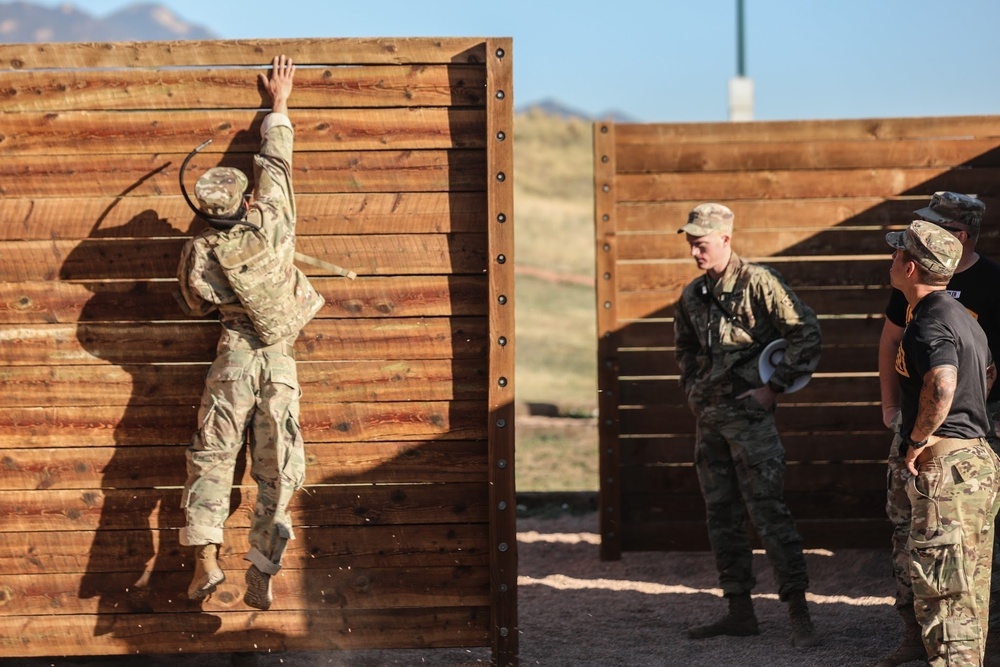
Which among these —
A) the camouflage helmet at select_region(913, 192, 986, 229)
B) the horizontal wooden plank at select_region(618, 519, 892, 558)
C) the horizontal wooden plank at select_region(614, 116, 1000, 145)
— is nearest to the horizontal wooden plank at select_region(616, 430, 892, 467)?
the horizontal wooden plank at select_region(618, 519, 892, 558)

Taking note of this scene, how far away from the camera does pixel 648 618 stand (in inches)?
253

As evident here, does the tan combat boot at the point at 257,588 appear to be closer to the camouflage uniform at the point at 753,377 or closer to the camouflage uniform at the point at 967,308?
the camouflage uniform at the point at 753,377

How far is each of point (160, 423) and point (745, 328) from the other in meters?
2.96

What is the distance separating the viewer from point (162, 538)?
5211 mm

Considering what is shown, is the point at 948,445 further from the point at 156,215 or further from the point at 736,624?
the point at 156,215

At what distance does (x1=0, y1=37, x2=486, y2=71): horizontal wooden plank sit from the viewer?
5.05 meters

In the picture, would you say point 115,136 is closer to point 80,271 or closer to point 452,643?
point 80,271

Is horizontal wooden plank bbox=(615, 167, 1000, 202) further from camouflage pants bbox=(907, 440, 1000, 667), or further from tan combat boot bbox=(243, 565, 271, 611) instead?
tan combat boot bbox=(243, 565, 271, 611)

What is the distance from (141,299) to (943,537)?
3.67 metres

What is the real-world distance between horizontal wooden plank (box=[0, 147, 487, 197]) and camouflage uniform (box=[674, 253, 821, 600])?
4.97 feet

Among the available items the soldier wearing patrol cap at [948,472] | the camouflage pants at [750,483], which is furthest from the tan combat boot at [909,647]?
the soldier wearing patrol cap at [948,472]

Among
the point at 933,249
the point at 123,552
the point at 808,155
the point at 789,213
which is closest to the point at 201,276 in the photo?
the point at 123,552

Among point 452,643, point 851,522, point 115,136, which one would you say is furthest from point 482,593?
point 851,522

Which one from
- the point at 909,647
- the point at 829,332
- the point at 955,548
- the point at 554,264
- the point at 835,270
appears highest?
the point at 554,264
